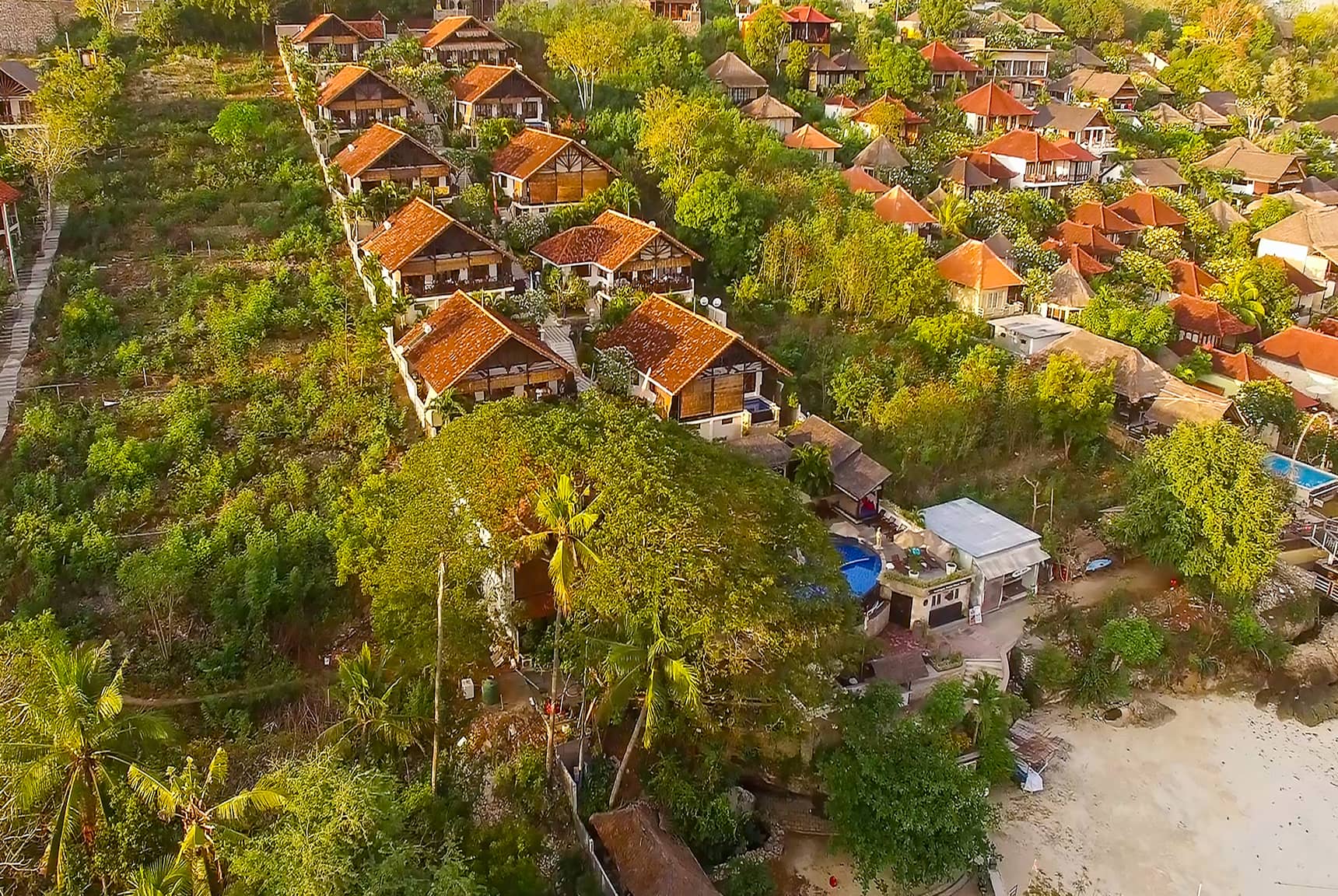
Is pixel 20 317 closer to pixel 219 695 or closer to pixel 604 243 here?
pixel 219 695

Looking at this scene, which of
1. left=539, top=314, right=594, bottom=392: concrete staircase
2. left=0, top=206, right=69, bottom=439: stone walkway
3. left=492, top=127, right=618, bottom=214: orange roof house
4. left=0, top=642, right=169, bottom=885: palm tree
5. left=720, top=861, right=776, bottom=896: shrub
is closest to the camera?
left=0, top=642, right=169, bottom=885: palm tree

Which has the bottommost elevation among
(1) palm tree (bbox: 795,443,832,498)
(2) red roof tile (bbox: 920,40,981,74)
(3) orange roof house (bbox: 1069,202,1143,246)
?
(3) orange roof house (bbox: 1069,202,1143,246)

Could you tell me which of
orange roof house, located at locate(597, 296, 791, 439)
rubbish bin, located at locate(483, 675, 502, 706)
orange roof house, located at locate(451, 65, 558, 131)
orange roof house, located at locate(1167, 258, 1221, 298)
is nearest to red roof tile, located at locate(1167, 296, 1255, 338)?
orange roof house, located at locate(1167, 258, 1221, 298)

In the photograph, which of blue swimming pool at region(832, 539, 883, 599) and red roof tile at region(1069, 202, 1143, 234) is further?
red roof tile at region(1069, 202, 1143, 234)

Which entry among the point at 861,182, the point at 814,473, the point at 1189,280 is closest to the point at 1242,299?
the point at 1189,280

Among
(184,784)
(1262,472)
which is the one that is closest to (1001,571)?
(1262,472)

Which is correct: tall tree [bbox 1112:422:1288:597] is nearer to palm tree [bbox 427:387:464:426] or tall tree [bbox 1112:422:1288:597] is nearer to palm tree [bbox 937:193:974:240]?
palm tree [bbox 937:193:974:240]

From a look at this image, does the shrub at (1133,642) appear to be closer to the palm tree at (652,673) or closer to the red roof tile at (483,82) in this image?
the palm tree at (652,673)
